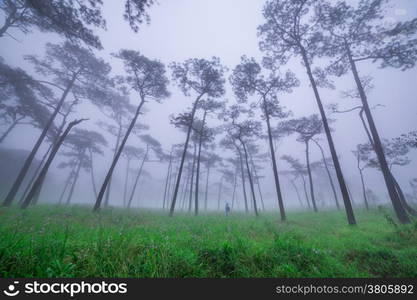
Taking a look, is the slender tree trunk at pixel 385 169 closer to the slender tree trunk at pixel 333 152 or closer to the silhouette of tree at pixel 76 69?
the slender tree trunk at pixel 333 152

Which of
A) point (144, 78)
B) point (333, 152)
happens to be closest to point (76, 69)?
point (144, 78)

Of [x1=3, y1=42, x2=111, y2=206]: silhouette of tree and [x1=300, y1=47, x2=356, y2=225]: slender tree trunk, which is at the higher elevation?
[x1=3, y1=42, x2=111, y2=206]: silhouette of tree

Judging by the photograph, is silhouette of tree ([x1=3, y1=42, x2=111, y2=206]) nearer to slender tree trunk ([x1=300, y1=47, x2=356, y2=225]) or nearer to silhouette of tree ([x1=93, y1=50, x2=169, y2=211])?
silhouette of tree ([x1=93, y1=50, x2=169, y2=211])

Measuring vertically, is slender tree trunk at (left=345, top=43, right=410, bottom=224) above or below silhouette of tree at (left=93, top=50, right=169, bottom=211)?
below

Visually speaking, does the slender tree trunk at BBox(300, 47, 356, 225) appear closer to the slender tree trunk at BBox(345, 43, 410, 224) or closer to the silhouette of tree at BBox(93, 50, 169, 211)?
the slender tree trunk at BBox(345, 43, 410, 224)

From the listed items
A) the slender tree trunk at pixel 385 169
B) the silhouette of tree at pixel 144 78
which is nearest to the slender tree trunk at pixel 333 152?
the slender tree trunk at pixel 385 169

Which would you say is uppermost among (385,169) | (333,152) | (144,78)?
(144,78)

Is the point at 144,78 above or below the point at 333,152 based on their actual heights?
above

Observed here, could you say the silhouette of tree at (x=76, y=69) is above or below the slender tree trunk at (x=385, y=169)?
above

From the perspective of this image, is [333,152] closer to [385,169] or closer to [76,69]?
[385,169]

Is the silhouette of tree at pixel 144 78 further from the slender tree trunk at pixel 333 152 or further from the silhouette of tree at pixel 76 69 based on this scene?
the slender tree trunk at pixel 333 152

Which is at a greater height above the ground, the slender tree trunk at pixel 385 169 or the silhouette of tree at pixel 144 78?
the silhouette of tree at pixel 144 78

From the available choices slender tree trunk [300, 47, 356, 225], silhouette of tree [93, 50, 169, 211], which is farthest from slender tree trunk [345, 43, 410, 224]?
silhouette of tree [93, 50, 169, 211]

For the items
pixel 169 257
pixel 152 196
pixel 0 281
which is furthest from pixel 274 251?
pixel 152 196
